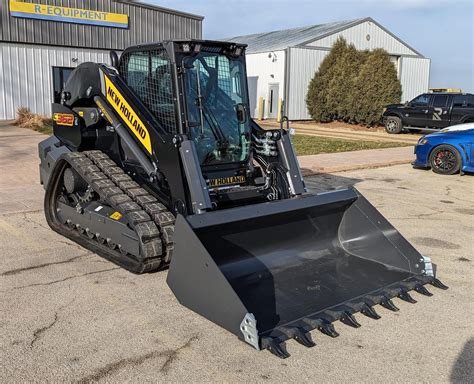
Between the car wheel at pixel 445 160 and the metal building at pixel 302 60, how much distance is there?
16062mm

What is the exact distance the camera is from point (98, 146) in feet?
22.0

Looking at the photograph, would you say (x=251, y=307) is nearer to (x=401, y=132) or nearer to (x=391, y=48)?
(x=401, y=132)

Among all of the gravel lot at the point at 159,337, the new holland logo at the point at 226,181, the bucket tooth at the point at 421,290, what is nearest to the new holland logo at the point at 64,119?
the gravel lot at the point at 159,337

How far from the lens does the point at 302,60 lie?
2966 cm

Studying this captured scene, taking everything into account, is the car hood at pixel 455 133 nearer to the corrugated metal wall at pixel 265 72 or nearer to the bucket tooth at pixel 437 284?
the bucket tooth at pixel 437 284

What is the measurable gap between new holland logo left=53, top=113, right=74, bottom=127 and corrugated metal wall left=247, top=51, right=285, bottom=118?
2304cm

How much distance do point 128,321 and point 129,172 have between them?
7.65 feet

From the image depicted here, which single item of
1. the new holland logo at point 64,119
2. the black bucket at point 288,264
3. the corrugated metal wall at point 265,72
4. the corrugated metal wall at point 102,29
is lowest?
the black bucket at point 288,264

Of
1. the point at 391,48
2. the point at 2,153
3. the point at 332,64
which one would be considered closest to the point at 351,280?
the point at 2,153

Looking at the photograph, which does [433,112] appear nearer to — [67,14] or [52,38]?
[67,14]

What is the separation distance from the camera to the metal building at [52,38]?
22.5 meters

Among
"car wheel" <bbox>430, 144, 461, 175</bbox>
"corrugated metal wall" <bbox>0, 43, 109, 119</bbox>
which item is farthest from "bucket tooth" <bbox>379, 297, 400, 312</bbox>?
"corrugated metal wall" <bbox>0, 43, 109, 119</bbox>

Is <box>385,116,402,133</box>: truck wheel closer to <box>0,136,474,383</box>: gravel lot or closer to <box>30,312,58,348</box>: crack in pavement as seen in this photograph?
<box>0,136,474,383</box>: gravel lot

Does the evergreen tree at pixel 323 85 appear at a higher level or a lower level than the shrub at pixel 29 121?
higher
